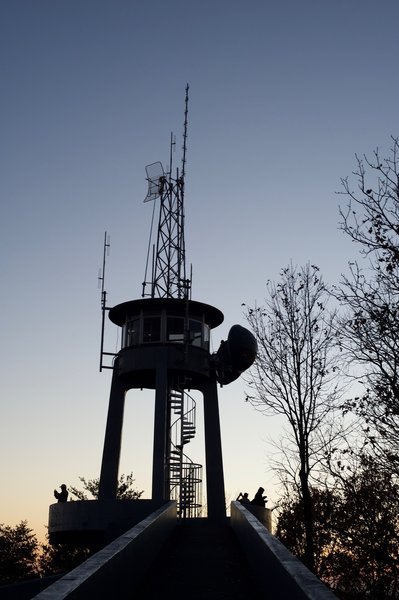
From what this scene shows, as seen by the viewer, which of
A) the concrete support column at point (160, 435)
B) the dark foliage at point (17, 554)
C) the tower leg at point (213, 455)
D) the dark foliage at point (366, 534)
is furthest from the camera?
the dark foliage at point (17, 554)

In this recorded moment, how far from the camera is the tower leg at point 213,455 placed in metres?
25.7

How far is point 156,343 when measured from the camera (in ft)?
90.1

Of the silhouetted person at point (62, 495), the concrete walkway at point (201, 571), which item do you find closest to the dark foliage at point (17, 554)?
the silhouetted person at point (62, 495)

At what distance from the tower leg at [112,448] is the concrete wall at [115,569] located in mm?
14023

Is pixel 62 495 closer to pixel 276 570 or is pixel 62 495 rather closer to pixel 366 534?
pixel 366 534

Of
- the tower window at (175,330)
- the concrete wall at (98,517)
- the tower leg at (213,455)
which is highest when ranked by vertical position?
the tower window at (175,330)

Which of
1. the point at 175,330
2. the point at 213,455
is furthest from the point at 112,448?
the point at 175,330

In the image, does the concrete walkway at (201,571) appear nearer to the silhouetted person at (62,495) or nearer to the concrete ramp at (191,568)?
the concrete ramp at (191,568)

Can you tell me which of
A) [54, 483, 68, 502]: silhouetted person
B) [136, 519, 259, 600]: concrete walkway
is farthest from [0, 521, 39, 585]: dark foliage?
[136, 519, 259, 600]: concrete walkway

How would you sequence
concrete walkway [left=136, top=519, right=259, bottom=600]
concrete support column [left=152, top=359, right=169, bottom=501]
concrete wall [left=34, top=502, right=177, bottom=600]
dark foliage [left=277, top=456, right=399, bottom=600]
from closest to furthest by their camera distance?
concrete wall [left=34, top=502, right=177, bottom=600]
concrete walkway [left=136, top=519, right=259, bottom=600]
dark foliage [left=277, top=456, right=399, bottom=600]
concrete support column [left=152, top=359, right=169, bottom=501]

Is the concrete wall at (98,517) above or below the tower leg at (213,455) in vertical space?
below

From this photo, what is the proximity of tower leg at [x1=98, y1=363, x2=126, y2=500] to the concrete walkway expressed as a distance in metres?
11.6

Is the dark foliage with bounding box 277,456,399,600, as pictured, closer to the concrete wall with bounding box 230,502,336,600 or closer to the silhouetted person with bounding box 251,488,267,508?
the silhouetted person with bounding box 251,488,267,508

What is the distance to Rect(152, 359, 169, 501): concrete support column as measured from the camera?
25.0 metres
